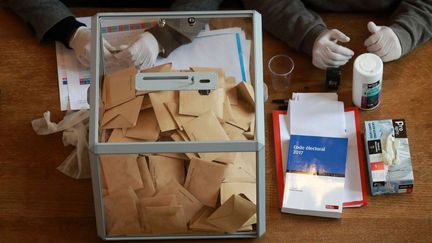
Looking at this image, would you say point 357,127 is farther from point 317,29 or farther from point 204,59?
point 204,59

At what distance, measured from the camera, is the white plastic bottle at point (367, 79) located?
4.85 feet

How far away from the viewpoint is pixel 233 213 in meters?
1.39

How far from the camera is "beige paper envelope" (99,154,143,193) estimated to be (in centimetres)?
133

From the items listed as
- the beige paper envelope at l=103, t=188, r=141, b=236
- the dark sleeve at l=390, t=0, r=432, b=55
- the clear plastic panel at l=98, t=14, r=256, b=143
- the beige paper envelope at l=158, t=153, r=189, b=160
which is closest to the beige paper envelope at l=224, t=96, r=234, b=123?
→ the clear plastic panel at l=98, t=14, r=256, b=143

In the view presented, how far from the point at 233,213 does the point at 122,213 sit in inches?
8.2

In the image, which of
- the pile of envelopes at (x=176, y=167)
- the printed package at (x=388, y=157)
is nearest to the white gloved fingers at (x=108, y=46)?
the pile of envelopes at (x=176, y=167)

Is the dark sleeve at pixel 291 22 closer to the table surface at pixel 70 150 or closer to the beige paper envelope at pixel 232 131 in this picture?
the table surface at pixel 70 150

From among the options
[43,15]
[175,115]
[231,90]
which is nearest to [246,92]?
[231,90]

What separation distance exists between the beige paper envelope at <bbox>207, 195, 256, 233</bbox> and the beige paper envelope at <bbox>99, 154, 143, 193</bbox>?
0.16 meters

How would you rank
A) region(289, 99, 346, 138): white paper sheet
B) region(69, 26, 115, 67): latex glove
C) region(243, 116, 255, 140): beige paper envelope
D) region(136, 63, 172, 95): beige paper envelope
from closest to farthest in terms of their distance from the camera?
region(243, 116, 255, 140): beige paper envelope → region(136, 63, 172, 95): beige paper envelope → region(289, 99, 346, 138): white paper sheet → region(69, 26, 115, 67): latex glove

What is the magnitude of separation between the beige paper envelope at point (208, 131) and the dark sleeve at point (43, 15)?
1.54 feet

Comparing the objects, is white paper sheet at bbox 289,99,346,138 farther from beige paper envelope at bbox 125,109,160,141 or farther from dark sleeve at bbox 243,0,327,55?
beige paper envelope at bbox 125,109,160,141

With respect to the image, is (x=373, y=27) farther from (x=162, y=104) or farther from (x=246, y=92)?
(x=162, y=104)

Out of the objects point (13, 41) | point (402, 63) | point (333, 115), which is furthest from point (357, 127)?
point (13, 41)
